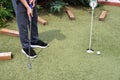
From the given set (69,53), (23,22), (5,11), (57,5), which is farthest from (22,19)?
(57,5)

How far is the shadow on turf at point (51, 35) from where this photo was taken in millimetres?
4328

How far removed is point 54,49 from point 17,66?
2.31 feet

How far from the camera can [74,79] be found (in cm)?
322

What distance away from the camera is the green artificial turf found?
3.33 meters

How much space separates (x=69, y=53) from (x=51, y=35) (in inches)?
27.9

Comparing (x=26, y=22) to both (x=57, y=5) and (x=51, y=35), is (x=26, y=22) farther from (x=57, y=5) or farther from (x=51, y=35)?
(x=57, y=5)

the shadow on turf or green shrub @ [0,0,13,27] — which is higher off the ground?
green shrub @ [0,0,13,27]

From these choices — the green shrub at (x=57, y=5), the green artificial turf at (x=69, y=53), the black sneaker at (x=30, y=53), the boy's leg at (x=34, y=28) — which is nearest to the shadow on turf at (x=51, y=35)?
the green artificial turf at (x=69, y=53)

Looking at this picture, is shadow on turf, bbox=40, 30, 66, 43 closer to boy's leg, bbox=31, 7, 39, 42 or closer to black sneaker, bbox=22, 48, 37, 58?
boy's leg, bbox=31, 7, 39, 42

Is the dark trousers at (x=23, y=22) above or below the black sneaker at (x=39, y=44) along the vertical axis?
above

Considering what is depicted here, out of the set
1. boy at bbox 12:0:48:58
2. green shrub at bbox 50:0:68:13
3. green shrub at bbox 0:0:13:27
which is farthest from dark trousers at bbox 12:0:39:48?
green shrub at bbox 50:0:68:13

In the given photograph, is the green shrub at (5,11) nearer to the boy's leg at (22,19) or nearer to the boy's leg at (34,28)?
the boy's leg at (34,28)

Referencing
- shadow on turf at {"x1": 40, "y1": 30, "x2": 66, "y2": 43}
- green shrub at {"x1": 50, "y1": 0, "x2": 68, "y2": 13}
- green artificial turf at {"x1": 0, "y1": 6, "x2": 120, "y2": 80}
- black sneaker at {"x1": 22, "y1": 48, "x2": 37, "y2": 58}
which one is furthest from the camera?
green shrub at {"x1": 50, "y1": 0, "x2": 68, "y2": 13}

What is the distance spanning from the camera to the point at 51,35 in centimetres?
444
